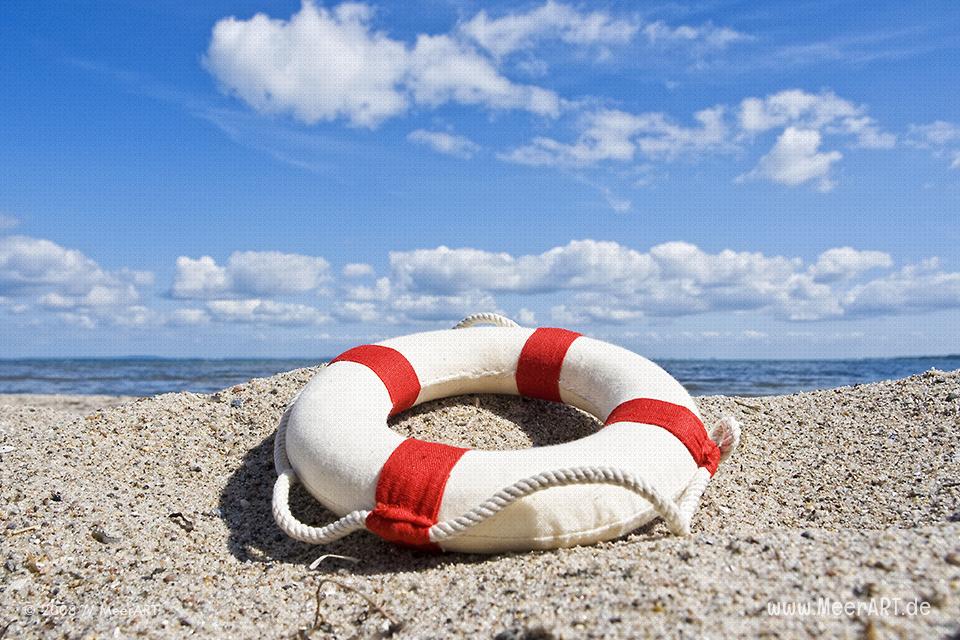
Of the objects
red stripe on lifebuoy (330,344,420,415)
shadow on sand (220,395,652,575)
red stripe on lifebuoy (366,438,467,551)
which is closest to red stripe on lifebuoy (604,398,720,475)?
shadow on sand (220,395,652,575)

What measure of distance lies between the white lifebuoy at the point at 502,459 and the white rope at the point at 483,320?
0.41 m

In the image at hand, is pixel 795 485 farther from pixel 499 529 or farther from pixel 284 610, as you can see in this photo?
pixel 284 610

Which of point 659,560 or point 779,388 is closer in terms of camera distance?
point 659,560

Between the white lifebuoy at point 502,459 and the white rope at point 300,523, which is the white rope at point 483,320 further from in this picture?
the white rope at point 300,523

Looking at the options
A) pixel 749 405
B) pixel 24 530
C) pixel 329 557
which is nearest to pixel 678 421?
pixel 329 557

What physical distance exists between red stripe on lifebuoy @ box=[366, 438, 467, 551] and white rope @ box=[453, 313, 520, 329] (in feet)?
5.45

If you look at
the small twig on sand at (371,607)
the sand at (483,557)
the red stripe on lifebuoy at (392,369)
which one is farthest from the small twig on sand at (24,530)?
the red stripe on lifebuoy at (392,369)

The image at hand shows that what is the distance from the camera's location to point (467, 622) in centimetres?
195

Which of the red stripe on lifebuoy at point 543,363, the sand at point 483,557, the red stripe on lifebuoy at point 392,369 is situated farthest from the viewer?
the red stripe on lifebuoy at point 543,363

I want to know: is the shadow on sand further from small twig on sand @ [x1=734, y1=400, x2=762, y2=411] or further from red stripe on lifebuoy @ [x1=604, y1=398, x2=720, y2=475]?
small twig on sand @ [x1=734, y1=400, x2=762, y2=411]

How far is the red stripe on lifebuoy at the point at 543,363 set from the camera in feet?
12.6

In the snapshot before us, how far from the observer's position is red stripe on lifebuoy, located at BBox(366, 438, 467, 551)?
259cm

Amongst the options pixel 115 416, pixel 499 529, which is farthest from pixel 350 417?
pixel 115 416

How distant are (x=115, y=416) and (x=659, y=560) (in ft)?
11.7
